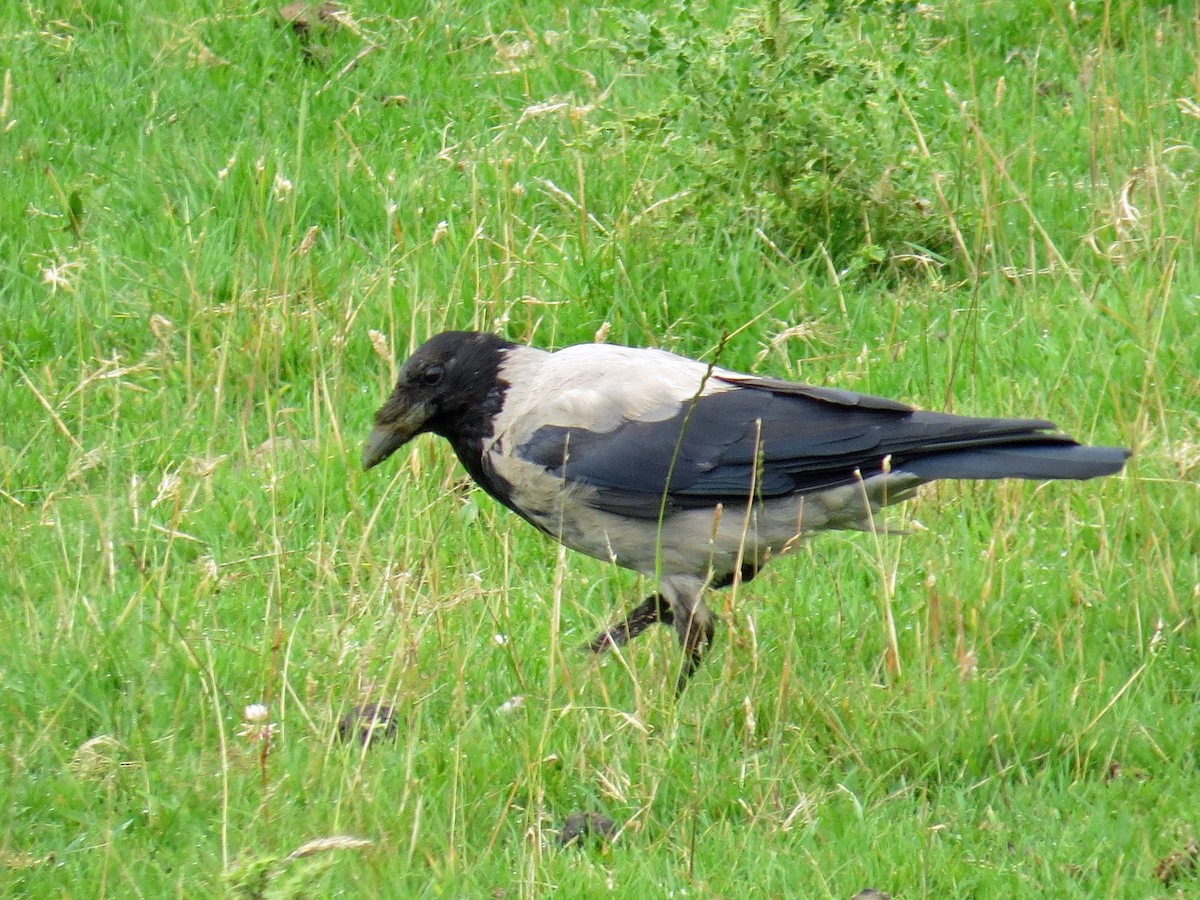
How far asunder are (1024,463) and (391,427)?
187 centimetres

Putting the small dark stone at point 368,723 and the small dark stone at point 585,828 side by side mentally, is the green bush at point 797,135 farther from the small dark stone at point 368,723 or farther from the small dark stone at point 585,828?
the small dark stone at point 585,828

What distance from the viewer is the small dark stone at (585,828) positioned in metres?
3.79

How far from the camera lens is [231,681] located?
4477mm

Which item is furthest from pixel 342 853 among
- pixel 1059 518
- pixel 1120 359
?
pixel 1120 359

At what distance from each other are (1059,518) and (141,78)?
468 centimetres

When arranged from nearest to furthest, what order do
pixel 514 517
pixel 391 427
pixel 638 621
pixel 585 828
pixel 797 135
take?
Result: 1. pixel 585 828
2. pixel 638 621
3. pixel 391 427
4. pixel 514 517
5. pixel 797 135

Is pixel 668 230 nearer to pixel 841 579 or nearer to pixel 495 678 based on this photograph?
pixel 841 579

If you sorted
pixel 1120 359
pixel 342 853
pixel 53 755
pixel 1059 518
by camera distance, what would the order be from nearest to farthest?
pixel 342 853 < pixel 53 755 < pixel 1059 518 < pixel 1120 359

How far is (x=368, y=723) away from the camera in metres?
4.18

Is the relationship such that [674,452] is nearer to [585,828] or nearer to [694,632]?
[694,632]

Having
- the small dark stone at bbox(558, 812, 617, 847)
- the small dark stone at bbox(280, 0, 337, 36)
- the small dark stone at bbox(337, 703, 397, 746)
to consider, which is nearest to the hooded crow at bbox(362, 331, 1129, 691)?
the small dark stone at bbox(337, 703, 397, 746)

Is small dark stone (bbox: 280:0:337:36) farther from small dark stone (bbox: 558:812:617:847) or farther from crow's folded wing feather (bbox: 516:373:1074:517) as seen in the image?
small dark stone (bbox: 558:812:617:847)

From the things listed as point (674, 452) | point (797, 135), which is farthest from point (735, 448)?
point (797, 135)

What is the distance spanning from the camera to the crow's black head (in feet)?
16.9
